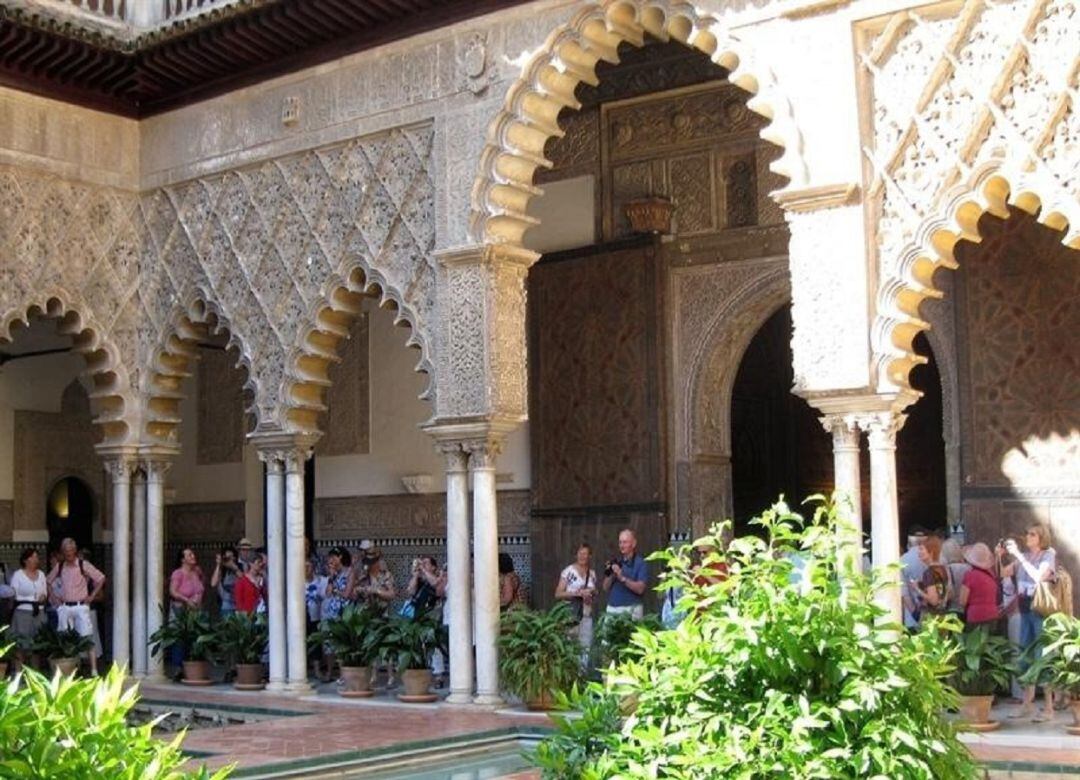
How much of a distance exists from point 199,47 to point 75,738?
9.17m

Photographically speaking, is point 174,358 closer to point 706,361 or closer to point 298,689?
point 298,689

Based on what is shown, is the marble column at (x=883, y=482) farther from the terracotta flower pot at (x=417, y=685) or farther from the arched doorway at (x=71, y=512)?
the arched doorway at (x=71, y=512)

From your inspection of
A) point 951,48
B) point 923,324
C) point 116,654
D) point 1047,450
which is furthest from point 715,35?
point 116,654

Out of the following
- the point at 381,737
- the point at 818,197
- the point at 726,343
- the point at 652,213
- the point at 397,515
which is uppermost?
the point at 652,213

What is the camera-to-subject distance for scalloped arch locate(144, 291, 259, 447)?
12.2m

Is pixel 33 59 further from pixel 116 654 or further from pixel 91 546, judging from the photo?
pixel 91 546

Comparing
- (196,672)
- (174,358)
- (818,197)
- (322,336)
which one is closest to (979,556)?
(818,197)

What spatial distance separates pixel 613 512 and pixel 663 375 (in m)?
1.15

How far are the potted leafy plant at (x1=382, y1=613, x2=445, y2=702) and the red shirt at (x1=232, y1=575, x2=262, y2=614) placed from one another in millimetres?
2263

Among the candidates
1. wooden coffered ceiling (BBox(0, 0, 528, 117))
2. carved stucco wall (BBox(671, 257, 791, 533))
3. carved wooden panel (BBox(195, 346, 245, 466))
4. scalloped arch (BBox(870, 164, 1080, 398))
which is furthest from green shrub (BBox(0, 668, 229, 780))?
carved wooden panel (BBox(195, 346, 245, 466))

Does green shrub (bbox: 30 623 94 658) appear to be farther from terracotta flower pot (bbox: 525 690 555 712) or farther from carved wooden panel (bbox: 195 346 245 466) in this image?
terracotta flower pot (bbox: 525 690 555 712)

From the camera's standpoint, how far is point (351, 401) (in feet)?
47.5

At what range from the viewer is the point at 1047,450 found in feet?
33.5

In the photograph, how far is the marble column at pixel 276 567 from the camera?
37.6 ft
